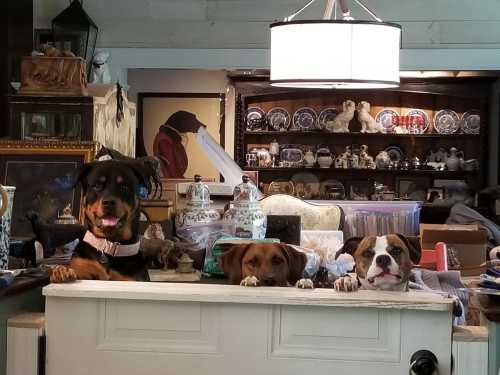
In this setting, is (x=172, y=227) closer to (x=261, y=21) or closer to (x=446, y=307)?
(x=446, y=307)

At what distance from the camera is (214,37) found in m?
5.93

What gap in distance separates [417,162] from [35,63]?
4.47 meters

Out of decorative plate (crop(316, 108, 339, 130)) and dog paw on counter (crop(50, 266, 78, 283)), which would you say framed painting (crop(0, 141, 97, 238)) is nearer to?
dog paw on counter (crop(50, 266, 78, 283))

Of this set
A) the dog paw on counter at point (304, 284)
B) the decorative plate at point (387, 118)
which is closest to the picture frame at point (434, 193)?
the decorative plate at point (387, 118)

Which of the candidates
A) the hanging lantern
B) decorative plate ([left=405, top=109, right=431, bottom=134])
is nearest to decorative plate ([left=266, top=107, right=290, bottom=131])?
decorative plate ([left=405, top=109, right=431, bottom=134])

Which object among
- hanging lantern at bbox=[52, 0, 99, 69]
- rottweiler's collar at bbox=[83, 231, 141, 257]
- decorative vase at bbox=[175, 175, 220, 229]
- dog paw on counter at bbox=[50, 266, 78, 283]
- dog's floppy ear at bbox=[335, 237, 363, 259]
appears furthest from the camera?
hanging lantern at bbox=[52, 0, 99, 69]

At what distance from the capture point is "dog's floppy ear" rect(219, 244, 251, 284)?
5.95 ft

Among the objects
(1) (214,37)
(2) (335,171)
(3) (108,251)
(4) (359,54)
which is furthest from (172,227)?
(2) (335,171)

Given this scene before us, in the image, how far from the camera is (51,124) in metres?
3.12

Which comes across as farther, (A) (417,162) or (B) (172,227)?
(A) (417,162)

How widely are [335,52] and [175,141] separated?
14.4ft

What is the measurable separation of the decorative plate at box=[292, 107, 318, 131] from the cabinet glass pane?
163 inches

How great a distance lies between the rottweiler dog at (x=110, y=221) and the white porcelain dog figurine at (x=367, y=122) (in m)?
5.30

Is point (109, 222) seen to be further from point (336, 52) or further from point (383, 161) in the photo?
point (383, 161)
